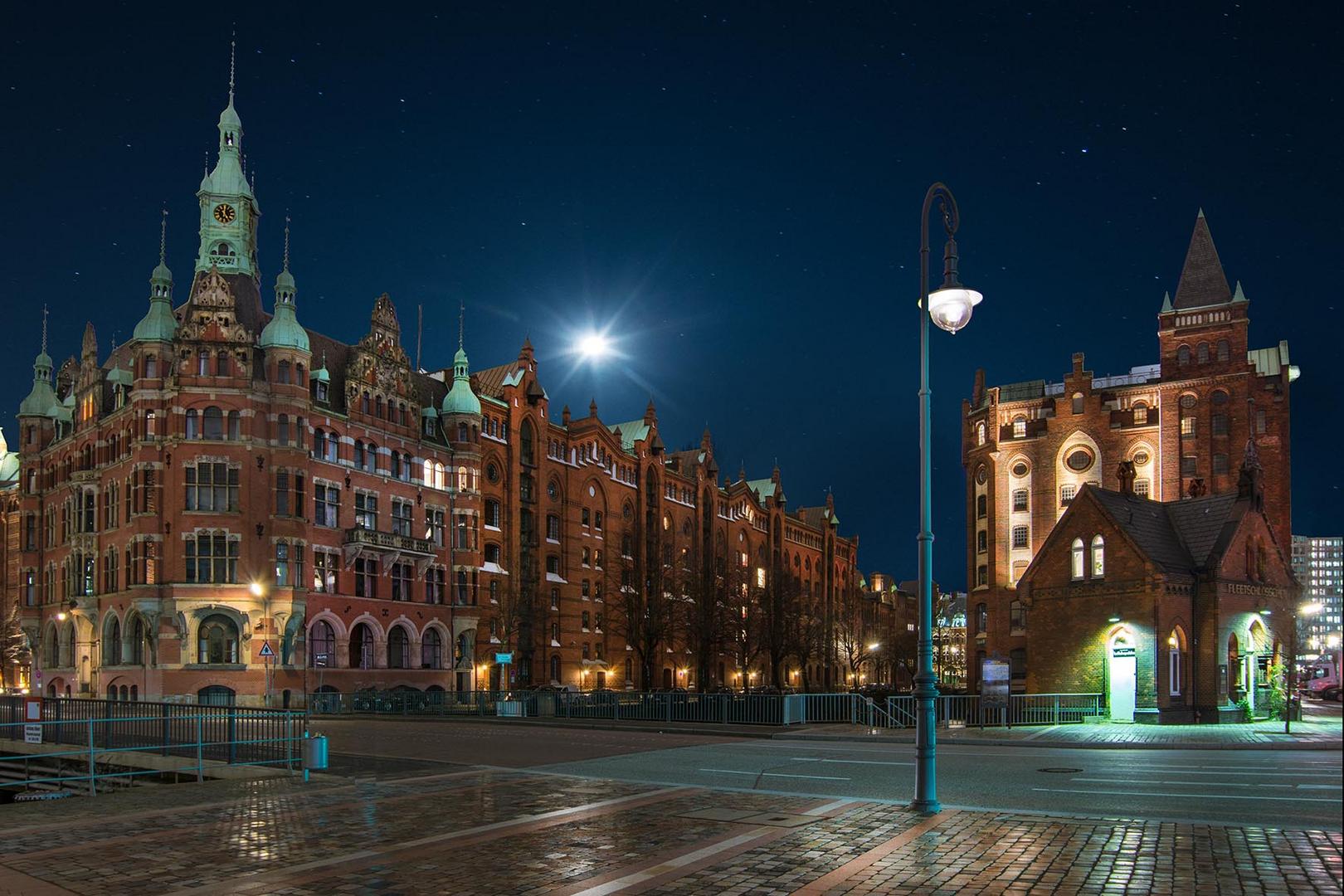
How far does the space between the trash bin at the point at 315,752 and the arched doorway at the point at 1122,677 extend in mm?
28235

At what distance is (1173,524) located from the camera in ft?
138

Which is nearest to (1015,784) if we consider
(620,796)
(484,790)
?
(620,796)

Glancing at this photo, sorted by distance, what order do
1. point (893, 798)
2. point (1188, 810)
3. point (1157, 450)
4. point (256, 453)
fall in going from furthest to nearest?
point (1157, 450), point (256, 453), point (893, 798), point (1188, 810)

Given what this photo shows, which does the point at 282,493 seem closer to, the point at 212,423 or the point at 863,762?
the point at 212,423

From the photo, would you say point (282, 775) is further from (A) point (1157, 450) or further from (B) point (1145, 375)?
(B) point (1145, 375)

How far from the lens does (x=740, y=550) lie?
10612cm

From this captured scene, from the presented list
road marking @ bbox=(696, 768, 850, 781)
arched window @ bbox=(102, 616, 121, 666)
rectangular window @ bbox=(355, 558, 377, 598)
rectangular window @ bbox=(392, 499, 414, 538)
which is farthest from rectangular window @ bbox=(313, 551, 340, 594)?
road marking @ bbox=(696, 768, 850, 781)

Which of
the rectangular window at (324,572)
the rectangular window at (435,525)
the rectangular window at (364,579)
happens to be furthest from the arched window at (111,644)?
the rectangular window at (435,525)

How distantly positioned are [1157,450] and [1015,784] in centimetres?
6442

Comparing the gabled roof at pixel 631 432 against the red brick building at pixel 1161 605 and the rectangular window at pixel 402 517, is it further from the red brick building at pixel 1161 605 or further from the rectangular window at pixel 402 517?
the red brick building at pixel 1161 605

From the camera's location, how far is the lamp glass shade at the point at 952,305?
14320 mm

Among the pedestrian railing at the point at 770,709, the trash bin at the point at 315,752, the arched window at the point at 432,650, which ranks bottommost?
the arched window at the point at 432,650

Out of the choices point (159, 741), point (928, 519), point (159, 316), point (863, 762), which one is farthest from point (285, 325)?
point (928, 519)

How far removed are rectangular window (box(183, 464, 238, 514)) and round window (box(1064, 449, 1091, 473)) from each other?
54.8m
